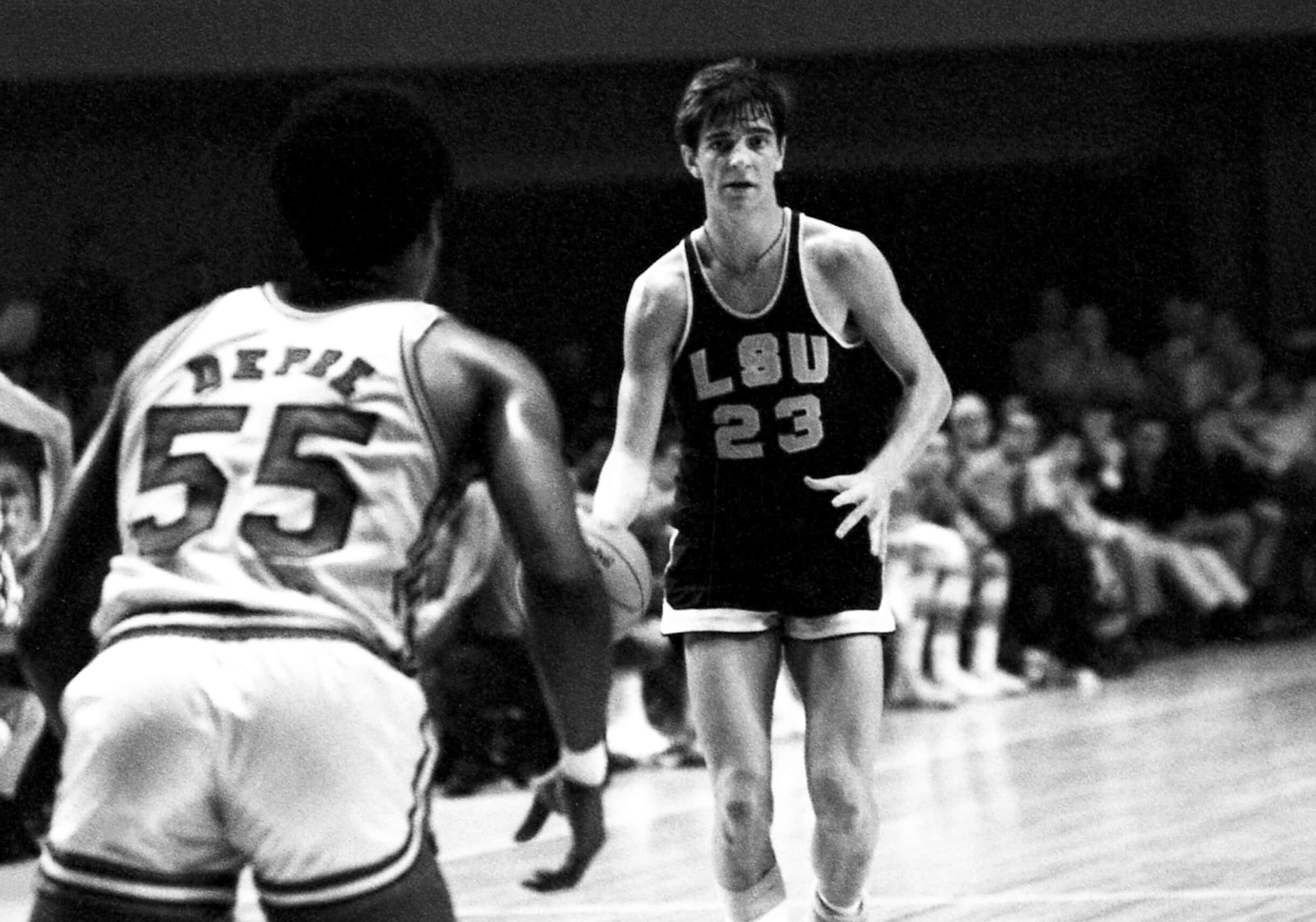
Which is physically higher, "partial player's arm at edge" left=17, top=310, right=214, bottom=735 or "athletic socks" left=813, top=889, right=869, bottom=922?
"partial player's arm at edge" left=17, top=310, right=214, bottom=735

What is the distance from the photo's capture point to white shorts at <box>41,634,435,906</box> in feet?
8.71

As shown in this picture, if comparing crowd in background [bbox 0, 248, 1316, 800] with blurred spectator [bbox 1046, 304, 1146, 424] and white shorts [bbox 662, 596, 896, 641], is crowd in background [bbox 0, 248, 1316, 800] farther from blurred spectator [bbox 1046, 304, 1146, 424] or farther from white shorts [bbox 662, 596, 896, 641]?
white shorts [bbox 662, 596, 896, 641]

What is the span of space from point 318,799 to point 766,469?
235 cm

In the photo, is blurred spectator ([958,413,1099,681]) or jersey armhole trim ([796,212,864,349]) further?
blurred spectator ([958,413,1099,681])

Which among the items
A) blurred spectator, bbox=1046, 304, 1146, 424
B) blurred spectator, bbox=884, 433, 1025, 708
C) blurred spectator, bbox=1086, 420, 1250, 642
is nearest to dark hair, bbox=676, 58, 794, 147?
blurred spectator, bbox=884, 433, 1025, 708

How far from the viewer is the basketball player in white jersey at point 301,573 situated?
267cm

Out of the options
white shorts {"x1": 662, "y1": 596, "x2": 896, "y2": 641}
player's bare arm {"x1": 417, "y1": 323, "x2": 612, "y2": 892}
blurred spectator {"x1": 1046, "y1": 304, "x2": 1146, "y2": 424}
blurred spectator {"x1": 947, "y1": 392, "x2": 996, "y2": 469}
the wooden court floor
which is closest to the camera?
player's bare arm {"x1": 417, "y1": 323, "x2": 612, "y2": 892}

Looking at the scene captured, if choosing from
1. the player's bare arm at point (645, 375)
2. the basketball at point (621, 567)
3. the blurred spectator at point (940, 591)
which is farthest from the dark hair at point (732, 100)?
the blurred spectator at point (940, 591)

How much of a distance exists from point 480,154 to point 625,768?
599 centimetres

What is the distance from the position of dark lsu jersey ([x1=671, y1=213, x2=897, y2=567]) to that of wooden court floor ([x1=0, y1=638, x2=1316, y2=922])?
3.34ft

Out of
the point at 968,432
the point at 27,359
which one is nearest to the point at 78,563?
the point at 27,359

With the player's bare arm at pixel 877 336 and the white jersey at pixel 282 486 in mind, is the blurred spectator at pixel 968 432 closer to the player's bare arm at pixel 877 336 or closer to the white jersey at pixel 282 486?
the player's bare arm at pixel 877 336

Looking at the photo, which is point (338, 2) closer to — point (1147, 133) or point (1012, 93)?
point (1012, 93)

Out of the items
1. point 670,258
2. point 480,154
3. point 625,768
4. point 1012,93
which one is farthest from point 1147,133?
point 670,258
